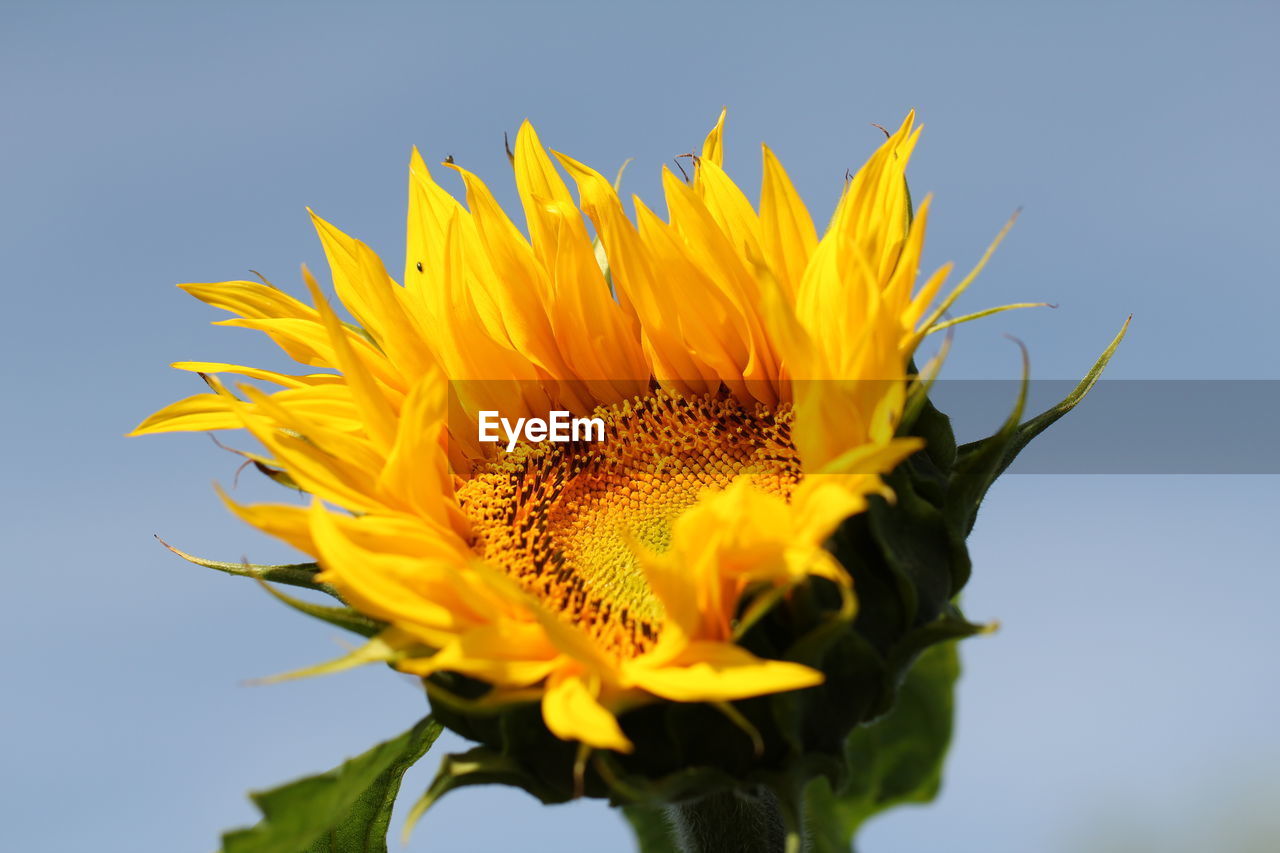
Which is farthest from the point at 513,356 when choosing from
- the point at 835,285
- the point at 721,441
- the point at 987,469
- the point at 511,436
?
the point at 987,469

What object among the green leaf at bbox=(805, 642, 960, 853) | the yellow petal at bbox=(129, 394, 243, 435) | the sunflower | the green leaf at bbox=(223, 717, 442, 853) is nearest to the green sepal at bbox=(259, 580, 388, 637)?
the sunflower

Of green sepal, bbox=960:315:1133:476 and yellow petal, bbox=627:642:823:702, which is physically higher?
green sepal, bbox=960:315:1133:476

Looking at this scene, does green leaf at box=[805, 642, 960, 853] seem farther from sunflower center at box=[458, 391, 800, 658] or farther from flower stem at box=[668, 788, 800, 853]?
sunflower center at box=[458, 391, 800, 658]

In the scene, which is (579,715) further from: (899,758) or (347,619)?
(899,758)

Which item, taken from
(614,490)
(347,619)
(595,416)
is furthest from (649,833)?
(347,619)

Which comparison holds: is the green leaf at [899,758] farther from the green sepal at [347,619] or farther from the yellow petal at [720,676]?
the green sepal at [347,619]

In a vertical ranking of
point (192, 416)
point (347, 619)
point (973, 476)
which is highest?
point (192, 416)
